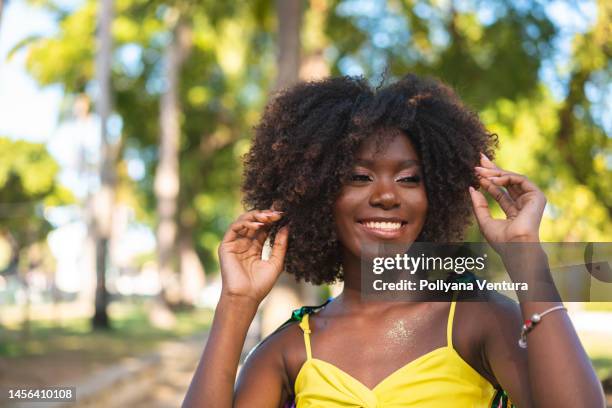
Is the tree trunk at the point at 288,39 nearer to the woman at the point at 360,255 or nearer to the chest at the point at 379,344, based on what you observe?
the woman at the point at 360,255

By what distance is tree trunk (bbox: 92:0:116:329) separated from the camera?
20.2 meters

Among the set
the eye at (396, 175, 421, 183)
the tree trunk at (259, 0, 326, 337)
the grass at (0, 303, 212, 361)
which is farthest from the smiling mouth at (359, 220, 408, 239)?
the grass at (0, 303, 212, 361)

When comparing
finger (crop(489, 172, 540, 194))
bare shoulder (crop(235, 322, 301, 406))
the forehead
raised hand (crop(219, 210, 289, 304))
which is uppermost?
the forehead

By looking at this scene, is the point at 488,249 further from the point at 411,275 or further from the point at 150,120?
the point at 150,120

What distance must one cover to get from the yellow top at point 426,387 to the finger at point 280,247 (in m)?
0.44

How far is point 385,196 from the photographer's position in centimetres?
248

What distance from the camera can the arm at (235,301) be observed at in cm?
244

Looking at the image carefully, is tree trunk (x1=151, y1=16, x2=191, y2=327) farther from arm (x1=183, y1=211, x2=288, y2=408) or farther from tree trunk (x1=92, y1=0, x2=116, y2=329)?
arm (x1=183, y1=211, x2=288, y2=408)

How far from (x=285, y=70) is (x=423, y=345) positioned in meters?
8.76

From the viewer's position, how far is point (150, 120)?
102ft

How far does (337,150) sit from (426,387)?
0.77 m

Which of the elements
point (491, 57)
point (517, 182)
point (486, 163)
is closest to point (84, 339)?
point (491, 57)

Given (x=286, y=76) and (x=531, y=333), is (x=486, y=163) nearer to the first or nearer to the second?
(x=531, y=333)

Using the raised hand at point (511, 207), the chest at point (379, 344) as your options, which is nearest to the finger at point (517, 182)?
the raised hand at point (511, 207)
